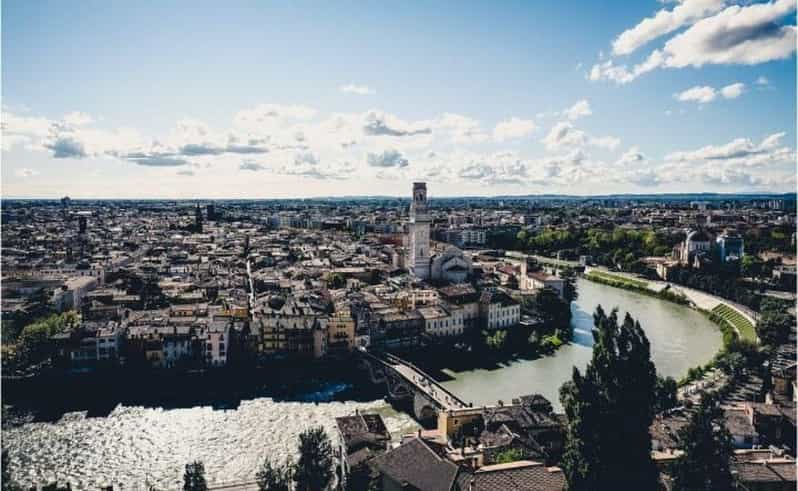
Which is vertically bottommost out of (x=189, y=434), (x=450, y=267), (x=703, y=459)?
(x=189, y=434)

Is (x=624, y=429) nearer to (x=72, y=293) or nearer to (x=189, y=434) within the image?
(x=189, y=434)

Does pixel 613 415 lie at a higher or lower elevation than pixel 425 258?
higher

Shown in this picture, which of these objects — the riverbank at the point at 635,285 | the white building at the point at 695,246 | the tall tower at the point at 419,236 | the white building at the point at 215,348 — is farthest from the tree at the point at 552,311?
the white building at the point at 695,246

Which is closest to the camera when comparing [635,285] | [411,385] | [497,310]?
[411,385]

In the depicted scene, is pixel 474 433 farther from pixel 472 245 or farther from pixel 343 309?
pixel 472 245

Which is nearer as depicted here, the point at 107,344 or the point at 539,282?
the point at 107,344

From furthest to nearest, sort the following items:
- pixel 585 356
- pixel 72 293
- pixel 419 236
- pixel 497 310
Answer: pixel 419 236 → pixel 72 293 → pixel 497 310 → pixel 585 356

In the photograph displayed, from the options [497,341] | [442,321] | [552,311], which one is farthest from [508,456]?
[552,311]

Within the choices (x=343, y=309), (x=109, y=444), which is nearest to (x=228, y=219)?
(x=343, y=309)
